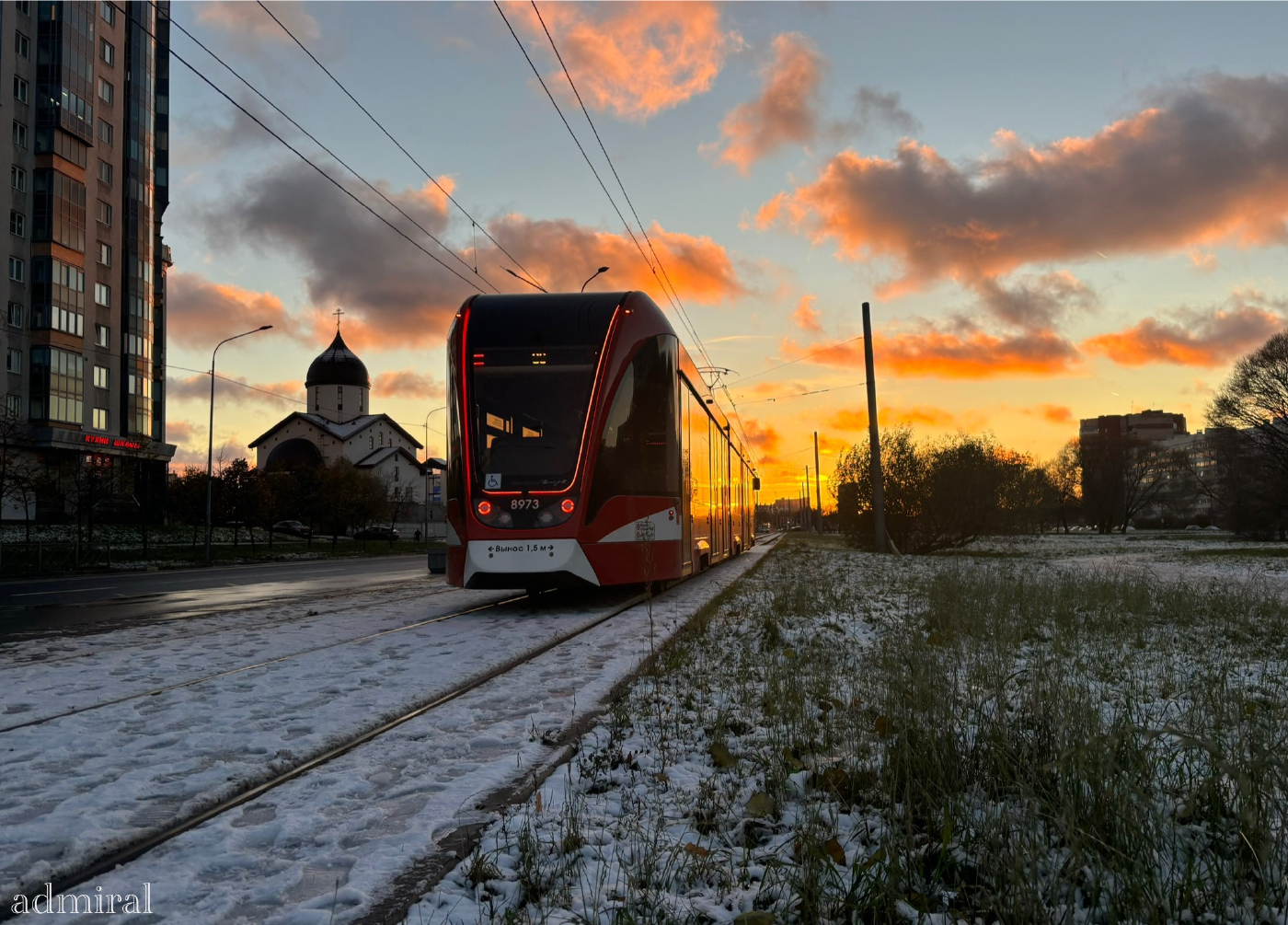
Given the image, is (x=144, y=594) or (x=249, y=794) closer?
(x=249, y=794)

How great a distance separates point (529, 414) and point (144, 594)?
10598 millimetres

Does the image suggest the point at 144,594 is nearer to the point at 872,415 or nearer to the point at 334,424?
the point at 872,415

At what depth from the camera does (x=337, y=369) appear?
10331 cm

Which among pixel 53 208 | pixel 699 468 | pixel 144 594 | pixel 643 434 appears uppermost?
pixel 53 208

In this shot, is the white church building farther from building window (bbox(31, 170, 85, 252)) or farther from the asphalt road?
the asphalt road

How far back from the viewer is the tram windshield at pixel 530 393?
10859 millimetres

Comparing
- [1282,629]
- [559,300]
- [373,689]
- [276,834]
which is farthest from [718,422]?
[276,834]

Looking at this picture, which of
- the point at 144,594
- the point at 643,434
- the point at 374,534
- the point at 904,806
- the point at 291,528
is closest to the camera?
the point at 904,806

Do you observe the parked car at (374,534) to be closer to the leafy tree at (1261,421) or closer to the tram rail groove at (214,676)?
the leafy tree at (1261,421)

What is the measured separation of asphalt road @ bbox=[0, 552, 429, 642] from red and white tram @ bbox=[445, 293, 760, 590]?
495cm

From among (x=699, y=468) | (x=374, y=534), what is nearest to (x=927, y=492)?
(x=699, y=468)

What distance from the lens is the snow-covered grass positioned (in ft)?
8.18

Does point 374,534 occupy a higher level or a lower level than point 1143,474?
lower

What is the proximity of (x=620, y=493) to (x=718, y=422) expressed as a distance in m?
8.13
